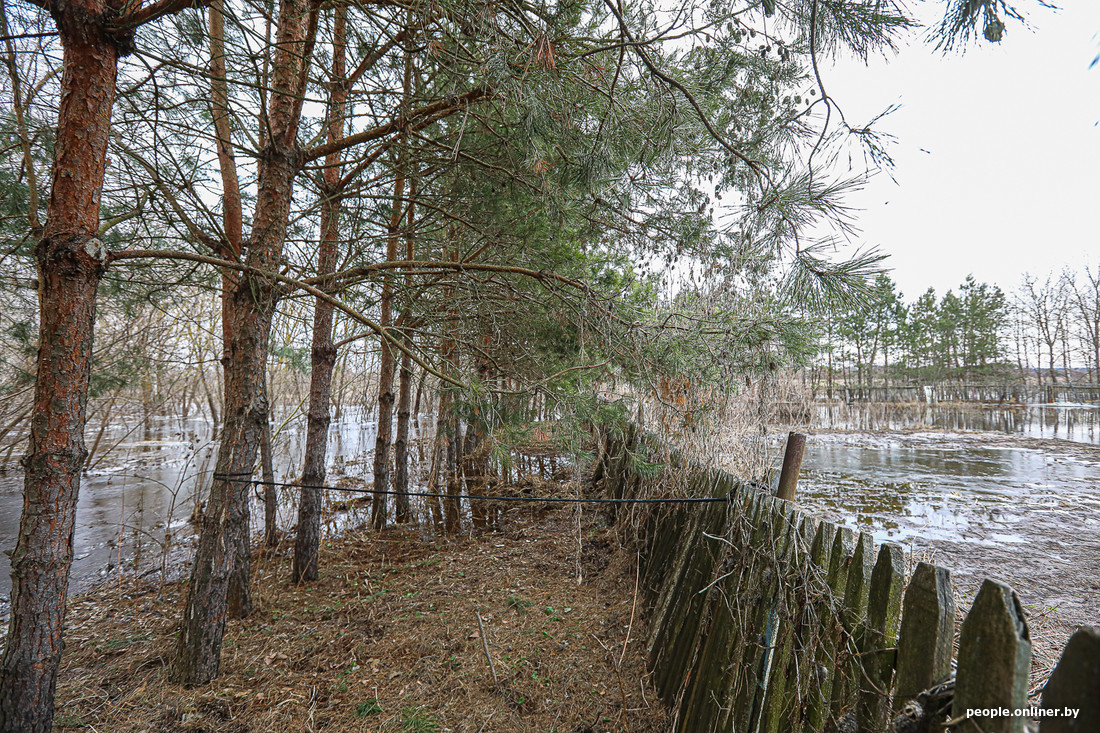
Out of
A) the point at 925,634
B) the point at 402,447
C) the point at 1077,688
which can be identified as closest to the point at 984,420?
the point at 402,447

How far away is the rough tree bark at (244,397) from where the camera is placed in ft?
9.08

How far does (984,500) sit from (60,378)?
10.5m

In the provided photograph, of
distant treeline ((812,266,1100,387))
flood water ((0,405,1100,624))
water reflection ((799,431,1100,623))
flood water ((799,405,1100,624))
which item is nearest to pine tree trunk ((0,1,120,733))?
flood water ((0,405,1100,624))

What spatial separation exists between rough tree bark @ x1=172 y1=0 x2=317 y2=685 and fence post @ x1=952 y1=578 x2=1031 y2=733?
323 centimetres

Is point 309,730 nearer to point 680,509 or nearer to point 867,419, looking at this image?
point 680,509

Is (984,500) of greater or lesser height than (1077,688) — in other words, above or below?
below

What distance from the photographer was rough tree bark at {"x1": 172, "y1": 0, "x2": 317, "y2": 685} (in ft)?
9.08

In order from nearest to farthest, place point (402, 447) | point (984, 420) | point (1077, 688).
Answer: point (1077, 688) → point (402, 447) → point (984, 420)

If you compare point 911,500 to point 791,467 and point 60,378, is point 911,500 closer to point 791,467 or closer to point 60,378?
point 791,467

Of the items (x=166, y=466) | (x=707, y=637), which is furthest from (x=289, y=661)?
(x=166, y=466)

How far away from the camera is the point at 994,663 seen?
3.06 ft

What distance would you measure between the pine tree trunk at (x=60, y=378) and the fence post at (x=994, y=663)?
3.37 metres

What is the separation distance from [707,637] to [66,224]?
3619 millimetres

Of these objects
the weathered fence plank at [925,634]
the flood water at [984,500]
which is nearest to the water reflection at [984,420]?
the flood water at [984,500]
